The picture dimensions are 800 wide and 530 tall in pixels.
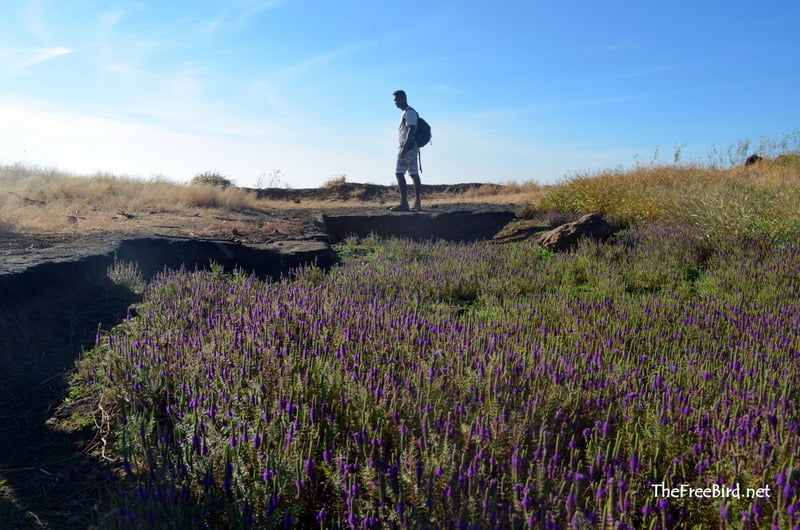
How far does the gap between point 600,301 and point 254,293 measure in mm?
2972

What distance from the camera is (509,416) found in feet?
8.16

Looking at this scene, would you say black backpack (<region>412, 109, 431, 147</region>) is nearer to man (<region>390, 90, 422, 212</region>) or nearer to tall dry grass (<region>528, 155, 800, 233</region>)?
man (<region>390, 90, 422, 212</region>)

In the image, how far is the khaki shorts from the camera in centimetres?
1154

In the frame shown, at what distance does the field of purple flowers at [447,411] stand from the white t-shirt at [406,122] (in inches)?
263

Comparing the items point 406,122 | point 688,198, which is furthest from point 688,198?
point 406,122

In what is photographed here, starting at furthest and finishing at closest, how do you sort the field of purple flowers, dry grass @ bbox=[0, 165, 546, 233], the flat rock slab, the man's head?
the man's head < the flat rock slab < dry grass @ bbox=[0, 165, 546, 233] < the field of purple flowers

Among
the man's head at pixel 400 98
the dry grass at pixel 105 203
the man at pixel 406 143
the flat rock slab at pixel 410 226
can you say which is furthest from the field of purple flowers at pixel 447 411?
the man's head at pixel 400 98

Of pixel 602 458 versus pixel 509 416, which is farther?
pixel 509 416

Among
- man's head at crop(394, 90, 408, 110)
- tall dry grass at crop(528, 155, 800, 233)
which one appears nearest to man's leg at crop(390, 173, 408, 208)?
man's head at crop(394, 90, 408, 110)

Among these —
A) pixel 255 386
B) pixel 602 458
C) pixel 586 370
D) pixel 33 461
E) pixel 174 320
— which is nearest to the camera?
pixel 602 458

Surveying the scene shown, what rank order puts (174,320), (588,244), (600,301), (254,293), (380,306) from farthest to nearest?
(588,244) < (600,301) < (254,293) < (380,306) < (174,320)

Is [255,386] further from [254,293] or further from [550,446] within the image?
[254,293]

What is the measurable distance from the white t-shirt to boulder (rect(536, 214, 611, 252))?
392cm

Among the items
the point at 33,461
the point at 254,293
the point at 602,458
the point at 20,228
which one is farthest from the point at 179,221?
the point at 602,458
